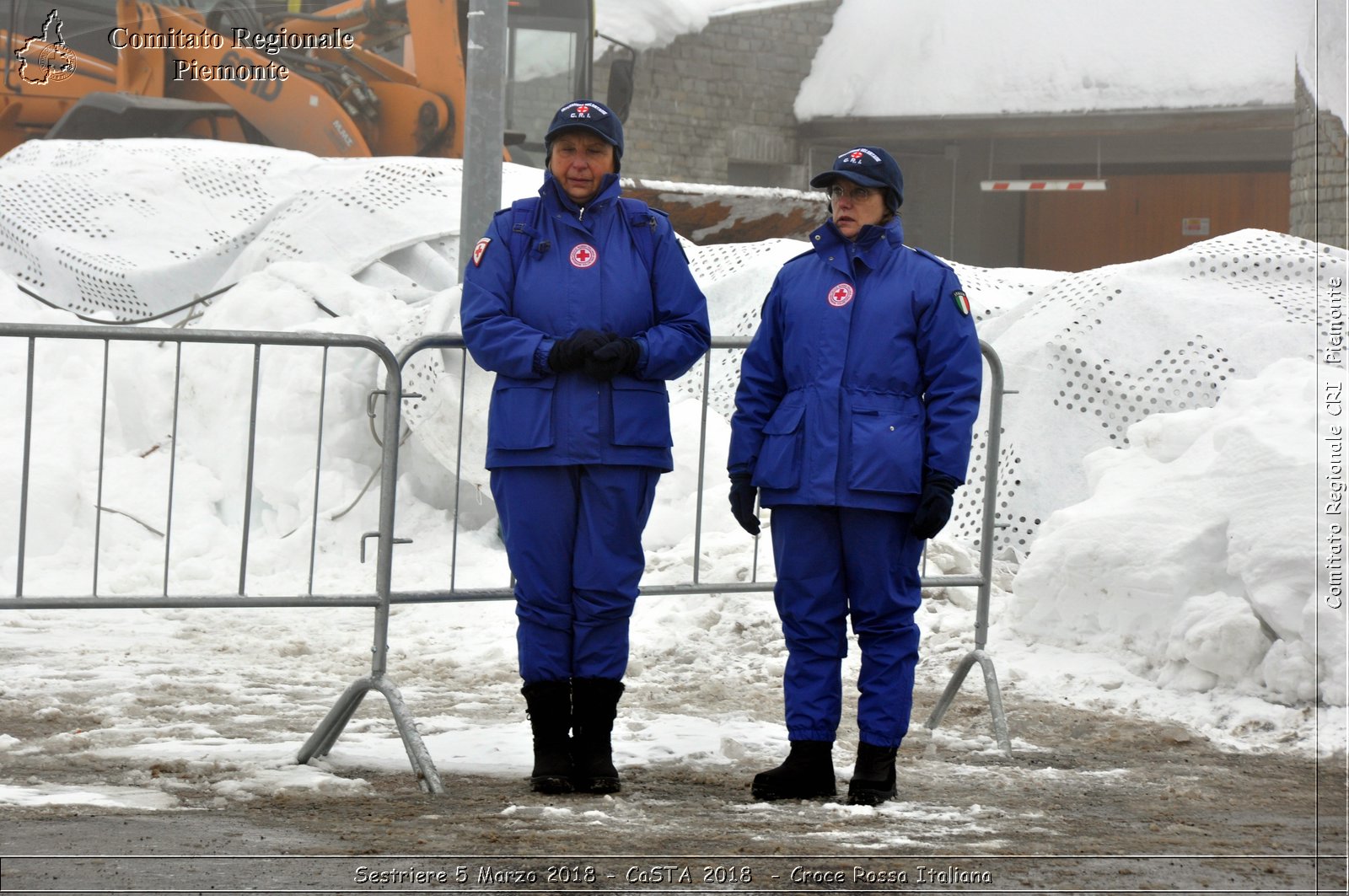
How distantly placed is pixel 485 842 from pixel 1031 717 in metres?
2.66

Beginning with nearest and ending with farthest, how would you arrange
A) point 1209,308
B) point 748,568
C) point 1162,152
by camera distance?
point 748,568 → point 1209,308 → point 1162,152

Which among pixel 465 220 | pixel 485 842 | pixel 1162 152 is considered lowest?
pixel 485 842

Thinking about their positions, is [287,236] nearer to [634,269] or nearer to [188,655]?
[188,655]

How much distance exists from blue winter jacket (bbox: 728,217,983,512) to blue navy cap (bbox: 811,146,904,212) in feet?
0.41

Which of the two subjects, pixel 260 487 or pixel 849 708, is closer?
pixel 849 708

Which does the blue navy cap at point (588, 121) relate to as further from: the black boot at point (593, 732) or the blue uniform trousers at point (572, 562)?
the black boot at point (593, 732)

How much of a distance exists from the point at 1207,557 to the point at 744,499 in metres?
Result: 2.42

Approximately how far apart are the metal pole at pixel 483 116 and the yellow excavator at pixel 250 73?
6.33 meters

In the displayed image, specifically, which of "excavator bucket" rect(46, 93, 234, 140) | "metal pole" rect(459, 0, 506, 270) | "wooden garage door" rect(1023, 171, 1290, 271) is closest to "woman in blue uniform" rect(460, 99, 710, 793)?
"metal pole" rect(459, 0, 506, 270)

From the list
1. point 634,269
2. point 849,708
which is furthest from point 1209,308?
point 634,269

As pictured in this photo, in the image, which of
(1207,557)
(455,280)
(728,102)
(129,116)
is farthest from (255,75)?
(728,102)

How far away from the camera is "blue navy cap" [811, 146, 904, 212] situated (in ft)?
14.6

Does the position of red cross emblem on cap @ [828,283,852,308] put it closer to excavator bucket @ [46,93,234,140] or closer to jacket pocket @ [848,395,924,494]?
jacket pocket @ [848,395,924,494]

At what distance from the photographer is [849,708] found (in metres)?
5.77
